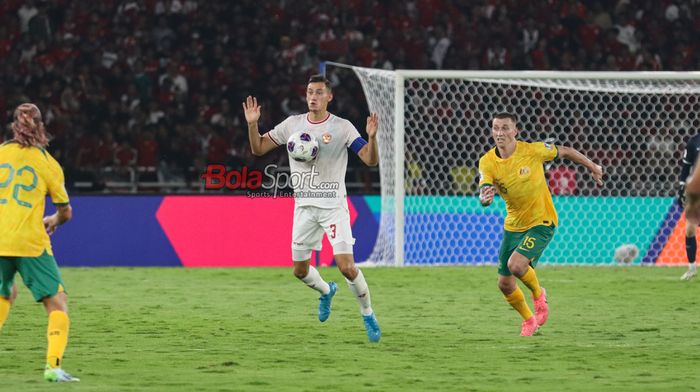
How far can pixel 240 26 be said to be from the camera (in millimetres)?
24422

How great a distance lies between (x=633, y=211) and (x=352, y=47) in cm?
766

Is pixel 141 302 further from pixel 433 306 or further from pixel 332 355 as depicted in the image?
pixel 332 355

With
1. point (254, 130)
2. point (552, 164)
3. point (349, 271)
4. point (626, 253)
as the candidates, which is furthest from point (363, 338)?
point (552, 164)

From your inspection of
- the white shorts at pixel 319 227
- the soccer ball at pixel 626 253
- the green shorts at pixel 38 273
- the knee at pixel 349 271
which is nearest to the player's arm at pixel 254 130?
the white shorts at pixel 319 227

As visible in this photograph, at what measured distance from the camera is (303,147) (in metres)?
10.1

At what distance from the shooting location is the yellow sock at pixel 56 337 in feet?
24.7

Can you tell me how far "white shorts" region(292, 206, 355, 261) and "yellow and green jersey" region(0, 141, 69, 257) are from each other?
118 inches

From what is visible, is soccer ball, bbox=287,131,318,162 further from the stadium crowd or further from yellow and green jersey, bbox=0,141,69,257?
the stadium crowd

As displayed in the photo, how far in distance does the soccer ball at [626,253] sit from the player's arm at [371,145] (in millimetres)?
9357

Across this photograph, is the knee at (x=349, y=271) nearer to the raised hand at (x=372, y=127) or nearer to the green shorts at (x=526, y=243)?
the raised hand at (x=372, y=127)

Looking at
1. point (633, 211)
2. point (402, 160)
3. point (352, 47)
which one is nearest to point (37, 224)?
point (402, 160)

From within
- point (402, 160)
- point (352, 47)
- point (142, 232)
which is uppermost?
point (352, 47)

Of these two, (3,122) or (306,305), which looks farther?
(3,122)

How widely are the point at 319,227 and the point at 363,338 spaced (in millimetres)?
1055
